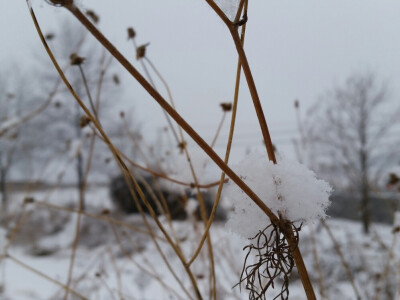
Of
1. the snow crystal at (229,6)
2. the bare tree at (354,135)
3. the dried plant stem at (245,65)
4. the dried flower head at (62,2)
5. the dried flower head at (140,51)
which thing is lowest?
the dried flower head at (62,2)

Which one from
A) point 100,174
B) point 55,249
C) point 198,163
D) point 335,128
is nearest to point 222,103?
point 198,163

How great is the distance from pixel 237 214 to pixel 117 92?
10.5m

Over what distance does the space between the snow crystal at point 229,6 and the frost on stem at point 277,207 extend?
0.10 metres

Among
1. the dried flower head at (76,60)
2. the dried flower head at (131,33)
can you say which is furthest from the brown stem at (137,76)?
the dried flower head at (131,33)

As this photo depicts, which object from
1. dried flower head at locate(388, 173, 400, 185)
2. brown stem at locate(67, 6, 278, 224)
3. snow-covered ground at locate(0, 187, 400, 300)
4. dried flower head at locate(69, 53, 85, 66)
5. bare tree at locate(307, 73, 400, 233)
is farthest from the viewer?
bare tree at locate(307, 73, 400, 233)

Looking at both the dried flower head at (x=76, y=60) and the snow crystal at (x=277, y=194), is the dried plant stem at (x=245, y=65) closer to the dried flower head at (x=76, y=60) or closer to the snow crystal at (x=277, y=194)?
the snow crystal at (x=277, y=194)

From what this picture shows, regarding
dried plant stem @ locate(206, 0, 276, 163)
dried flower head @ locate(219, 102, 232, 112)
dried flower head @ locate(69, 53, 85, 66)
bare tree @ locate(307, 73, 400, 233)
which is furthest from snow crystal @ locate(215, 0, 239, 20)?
bare tree @ locate(307, 73, 400, 233)

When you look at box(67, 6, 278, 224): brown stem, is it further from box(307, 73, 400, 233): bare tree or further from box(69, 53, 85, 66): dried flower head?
box(307, 73, 400, 233): bare tree

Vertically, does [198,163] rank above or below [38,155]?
below

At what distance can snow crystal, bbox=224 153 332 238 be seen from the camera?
22cm

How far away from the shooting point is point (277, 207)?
8.7 inches

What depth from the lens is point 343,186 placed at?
7781 mm

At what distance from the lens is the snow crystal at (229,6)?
218 millimetres

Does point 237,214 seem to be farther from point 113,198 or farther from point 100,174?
point 100,174
